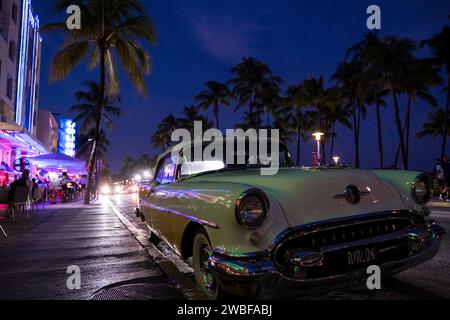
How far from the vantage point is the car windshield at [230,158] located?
456 cm

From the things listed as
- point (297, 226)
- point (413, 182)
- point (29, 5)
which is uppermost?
point (29, 5)

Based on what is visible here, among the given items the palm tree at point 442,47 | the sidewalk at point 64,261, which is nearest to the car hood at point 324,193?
the sidewalk at point 64,261

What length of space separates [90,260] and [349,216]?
363 cm

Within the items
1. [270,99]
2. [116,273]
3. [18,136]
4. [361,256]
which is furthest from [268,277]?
[270,99]

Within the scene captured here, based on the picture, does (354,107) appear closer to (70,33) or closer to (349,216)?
(70,33)

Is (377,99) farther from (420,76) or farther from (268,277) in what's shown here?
(268,277)

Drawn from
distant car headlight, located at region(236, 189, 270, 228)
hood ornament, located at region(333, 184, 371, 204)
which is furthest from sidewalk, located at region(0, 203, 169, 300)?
hood ornament, located at region(333, 184, 371, 204)

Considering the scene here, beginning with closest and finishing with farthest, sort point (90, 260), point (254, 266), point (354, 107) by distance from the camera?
point (254, 266)
point (90, 260)
point (354, 107)

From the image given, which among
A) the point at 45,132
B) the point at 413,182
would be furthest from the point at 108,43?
the point at 45,132

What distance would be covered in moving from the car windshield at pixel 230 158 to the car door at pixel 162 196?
0.30m

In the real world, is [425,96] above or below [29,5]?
below

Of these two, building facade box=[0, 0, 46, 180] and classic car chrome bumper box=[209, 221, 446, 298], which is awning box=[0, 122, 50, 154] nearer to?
building facade box=[0, 0, 46, 180]

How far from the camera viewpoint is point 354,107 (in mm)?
48250

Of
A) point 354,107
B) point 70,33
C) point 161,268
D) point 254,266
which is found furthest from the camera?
point 354,107
